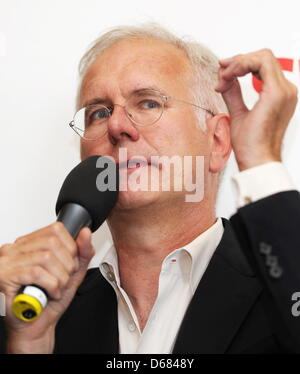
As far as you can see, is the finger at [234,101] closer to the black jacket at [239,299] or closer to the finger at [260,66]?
the finger at [260,66]

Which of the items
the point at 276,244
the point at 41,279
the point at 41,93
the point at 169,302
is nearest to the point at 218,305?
the point at 169,302

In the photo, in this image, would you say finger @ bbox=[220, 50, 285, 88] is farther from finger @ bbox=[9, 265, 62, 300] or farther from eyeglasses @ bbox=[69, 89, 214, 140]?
finger @ bbox=[9, 265, 62, 300]

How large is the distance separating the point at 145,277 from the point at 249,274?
0.35 m

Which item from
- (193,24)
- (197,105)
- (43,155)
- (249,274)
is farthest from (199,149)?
(43,155)

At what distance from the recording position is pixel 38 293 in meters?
1.11

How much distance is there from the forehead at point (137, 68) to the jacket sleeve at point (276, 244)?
2.24 ft

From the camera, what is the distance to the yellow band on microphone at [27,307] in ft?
3.56

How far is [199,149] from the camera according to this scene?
1.70 meters

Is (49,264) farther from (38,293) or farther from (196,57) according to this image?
(196,57)

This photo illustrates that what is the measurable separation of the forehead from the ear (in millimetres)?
171

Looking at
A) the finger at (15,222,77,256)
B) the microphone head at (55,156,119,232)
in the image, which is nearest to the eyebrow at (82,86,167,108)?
the microphone head at (55,156,119,232)

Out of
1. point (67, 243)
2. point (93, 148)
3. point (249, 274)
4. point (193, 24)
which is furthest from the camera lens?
point (193, 24)

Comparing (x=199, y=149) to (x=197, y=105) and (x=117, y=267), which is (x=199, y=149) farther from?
(x=117, y=267)

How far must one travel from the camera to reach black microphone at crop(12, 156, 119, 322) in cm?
110
